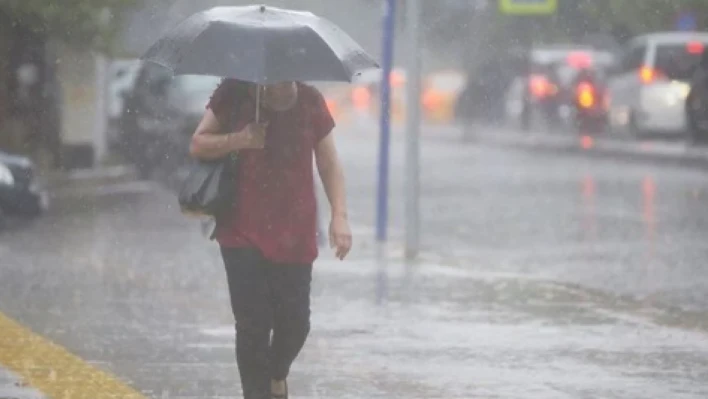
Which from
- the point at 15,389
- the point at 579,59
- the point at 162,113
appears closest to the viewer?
the point at 15,389

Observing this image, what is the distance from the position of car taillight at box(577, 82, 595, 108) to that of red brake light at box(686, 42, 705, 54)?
6171 millimetres

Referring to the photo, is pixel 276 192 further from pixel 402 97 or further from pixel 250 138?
pixel 402 97

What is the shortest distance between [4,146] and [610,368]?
17.4 m

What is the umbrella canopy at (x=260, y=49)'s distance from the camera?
7.44 m

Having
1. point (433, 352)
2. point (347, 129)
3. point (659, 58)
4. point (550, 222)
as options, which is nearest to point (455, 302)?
point (433, 352)

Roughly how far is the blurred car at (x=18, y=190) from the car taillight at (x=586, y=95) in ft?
74.1

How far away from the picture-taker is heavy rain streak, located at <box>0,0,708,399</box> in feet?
24.9

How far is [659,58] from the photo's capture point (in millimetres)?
33906

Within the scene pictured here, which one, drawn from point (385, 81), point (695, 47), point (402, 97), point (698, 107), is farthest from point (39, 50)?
point (402, 97)

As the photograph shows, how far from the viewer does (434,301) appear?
12.4 meters

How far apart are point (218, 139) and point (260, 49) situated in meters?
0.39

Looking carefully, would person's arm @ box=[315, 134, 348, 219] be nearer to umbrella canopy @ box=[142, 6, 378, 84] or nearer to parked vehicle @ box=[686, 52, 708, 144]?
umbrella canopy @ box=[142, 6, 378, 84]

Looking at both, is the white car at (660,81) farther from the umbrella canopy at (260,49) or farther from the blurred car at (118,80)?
the umbrella canopy at (260,49)

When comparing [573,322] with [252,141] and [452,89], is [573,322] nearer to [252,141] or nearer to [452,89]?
[252,141]
